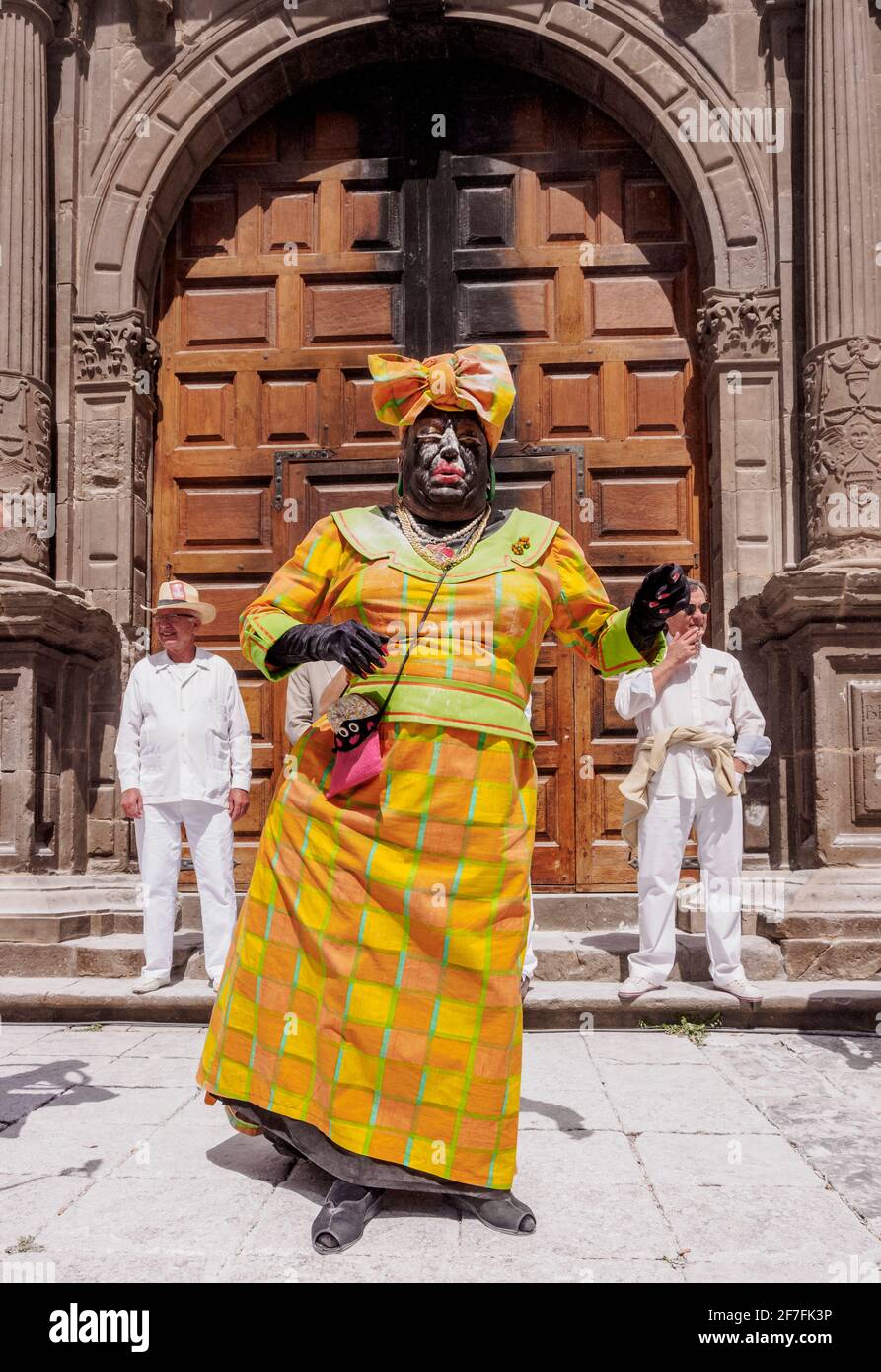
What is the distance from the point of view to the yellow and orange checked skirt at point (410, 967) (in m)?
3.01

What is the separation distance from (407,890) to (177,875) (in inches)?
132

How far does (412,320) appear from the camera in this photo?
8.09 m

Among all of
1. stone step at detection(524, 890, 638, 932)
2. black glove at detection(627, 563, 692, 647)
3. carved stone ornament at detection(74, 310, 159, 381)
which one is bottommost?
stone step at detection(524, 890, 638, 932)

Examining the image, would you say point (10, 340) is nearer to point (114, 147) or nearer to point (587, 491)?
point (114, 147)

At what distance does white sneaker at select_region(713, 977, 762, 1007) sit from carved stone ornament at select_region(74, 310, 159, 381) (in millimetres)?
5414

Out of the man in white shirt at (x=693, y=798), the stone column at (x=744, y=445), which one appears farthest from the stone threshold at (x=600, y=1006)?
the stone column at (x=744, y=445)

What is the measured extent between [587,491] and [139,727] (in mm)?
3474

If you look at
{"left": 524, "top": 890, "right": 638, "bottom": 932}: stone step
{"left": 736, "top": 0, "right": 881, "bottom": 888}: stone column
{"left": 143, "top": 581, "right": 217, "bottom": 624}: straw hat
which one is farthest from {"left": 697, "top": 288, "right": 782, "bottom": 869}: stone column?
{"left": 143, "top": 581, "right": 217, "bottom": 624}: straw hat

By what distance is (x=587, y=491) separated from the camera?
311 inches

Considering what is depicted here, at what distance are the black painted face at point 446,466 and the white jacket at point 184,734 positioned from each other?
319cm

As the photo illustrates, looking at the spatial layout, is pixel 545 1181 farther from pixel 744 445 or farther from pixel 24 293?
pixel 24 293

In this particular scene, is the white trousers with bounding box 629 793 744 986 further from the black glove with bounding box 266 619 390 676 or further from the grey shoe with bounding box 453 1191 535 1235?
the black glove with bounding box 266 619 390 676

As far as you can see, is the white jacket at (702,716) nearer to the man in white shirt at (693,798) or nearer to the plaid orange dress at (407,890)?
the man in white shirt at (693,798)

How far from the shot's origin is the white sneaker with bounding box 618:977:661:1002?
5.50m
